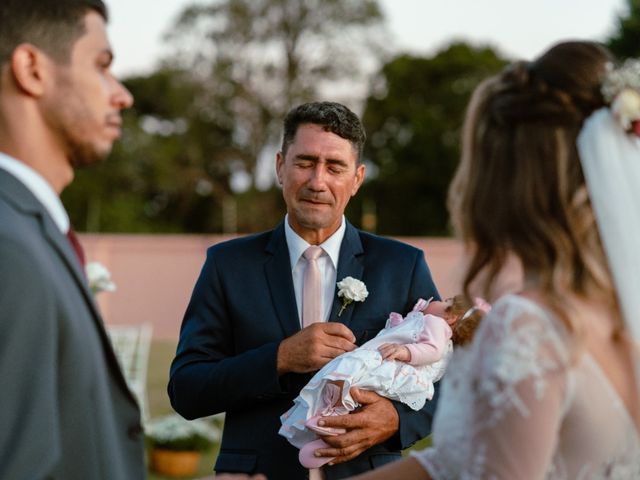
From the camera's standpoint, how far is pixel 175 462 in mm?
8820

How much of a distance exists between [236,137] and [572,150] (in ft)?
110

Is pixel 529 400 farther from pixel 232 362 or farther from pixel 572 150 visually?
pixel 232 362

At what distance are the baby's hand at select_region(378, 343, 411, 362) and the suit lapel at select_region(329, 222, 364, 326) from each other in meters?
0.17

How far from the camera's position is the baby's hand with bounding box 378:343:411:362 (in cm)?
323

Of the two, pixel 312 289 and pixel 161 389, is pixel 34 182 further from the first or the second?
pixel 161 389

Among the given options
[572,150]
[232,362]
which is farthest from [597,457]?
[232,362]

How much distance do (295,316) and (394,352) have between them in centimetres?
38

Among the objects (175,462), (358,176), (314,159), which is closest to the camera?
(314,159)

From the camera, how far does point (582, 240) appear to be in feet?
6.81

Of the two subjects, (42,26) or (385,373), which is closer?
(42,26)

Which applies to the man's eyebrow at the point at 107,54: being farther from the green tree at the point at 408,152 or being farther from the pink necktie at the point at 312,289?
the green tree at the point at 408,152

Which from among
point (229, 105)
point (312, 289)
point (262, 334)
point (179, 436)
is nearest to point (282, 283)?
point (312, 289)

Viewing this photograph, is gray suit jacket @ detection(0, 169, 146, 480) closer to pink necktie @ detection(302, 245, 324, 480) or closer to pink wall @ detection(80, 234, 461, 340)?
pink necktie @ detection(302, 245, 324, 480)

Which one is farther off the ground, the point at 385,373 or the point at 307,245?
the point at 307,245
